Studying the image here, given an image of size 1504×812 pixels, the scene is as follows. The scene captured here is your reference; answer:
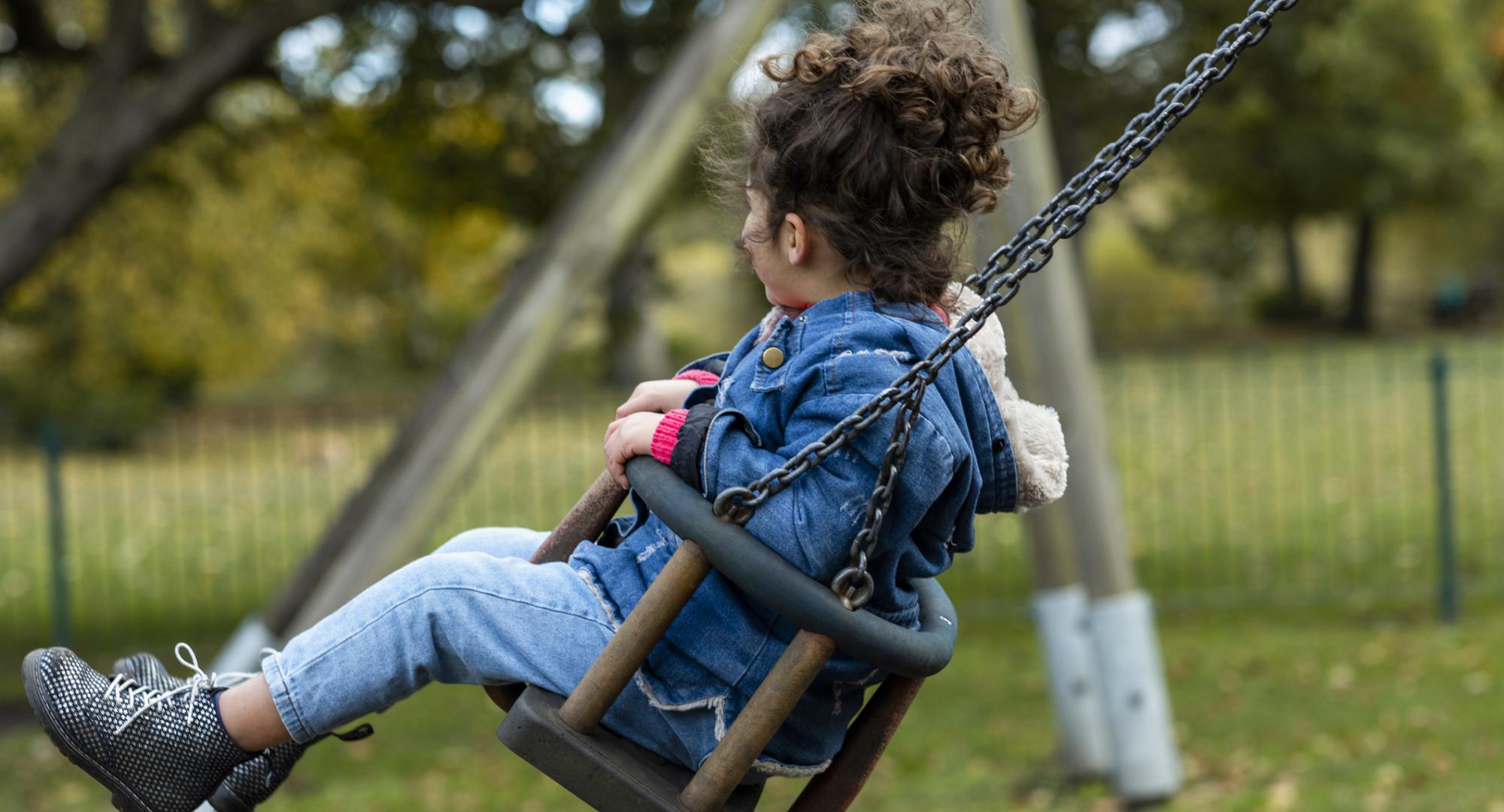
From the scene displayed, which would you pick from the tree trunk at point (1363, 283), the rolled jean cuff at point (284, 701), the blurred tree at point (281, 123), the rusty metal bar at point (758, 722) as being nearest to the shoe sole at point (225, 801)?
the rolled jean cuff at point (284, 701)

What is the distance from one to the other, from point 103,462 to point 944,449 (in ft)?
28.2

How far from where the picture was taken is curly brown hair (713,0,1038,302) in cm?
201

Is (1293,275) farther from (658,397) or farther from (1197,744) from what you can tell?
(658,397)

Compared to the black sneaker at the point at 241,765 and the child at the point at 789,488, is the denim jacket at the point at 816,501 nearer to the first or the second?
the child at the point at 789,488

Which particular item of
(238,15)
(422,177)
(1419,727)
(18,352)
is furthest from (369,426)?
(1419,727)

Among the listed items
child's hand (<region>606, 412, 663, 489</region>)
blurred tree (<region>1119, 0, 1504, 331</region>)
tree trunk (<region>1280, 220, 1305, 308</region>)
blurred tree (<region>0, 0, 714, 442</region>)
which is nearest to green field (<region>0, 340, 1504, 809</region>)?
blurred tree (<region>0, 0, 714, 442</region>)

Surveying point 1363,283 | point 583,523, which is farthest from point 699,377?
point 1363,283

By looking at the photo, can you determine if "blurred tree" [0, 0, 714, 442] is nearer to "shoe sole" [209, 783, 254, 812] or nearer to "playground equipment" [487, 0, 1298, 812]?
"shoe sole" [209, 783, 254, 812]

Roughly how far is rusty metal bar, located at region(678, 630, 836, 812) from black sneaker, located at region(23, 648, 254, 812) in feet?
2.51

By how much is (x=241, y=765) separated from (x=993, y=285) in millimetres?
1414

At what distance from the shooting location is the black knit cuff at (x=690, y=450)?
1981 mm

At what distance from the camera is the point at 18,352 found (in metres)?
20.5

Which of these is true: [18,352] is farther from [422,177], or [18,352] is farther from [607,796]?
[607,796]

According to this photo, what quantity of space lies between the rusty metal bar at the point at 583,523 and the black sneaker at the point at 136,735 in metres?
0.56
